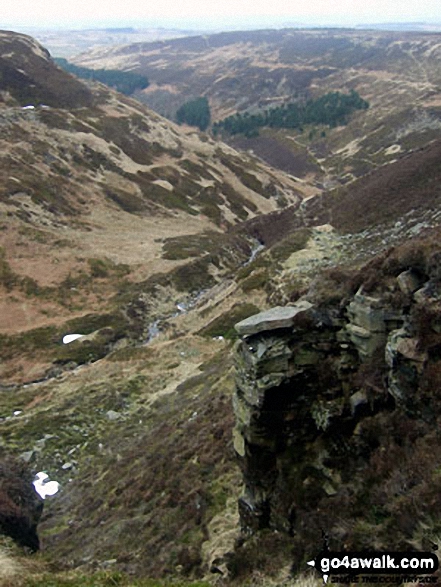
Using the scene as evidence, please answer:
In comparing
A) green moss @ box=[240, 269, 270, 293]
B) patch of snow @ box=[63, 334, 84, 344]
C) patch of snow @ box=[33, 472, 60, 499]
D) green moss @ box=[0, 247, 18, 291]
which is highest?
green moss @ box=[240, 269, 270, 293]

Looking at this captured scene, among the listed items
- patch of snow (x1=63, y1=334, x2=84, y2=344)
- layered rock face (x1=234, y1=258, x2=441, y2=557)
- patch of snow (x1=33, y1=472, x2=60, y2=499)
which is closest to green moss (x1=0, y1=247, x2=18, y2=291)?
patch of snow (x1=63, y1=334, x2=84, y2=344)

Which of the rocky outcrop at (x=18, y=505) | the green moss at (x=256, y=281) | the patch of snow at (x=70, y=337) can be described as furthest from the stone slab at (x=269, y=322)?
the patch of snow at (x=70, y=337)

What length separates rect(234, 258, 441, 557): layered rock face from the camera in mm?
12133

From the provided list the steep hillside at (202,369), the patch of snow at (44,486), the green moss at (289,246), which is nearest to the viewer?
the steep hillside at (202,369)

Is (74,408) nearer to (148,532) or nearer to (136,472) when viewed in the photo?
(136,472)

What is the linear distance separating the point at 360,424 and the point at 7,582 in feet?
28.9

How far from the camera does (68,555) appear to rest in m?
19.7

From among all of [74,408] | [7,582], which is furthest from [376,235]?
[7,582]

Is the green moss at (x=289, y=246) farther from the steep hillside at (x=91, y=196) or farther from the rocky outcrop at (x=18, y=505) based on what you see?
the rocky outcrop at (x=18, y=505)

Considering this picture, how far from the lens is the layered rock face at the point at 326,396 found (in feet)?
39.8

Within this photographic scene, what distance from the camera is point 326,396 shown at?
1379cm

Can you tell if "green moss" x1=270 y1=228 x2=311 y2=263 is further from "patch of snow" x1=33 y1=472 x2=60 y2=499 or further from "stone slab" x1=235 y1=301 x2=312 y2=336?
"stone slab" x1=235 y1=301 x2=312 y2=336

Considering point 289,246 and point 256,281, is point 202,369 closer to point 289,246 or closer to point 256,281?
point 256,281

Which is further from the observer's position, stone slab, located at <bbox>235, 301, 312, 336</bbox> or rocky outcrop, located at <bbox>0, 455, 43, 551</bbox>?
rocky outcrop, located at <bbox>0, 455, 43, 551</bbox>
